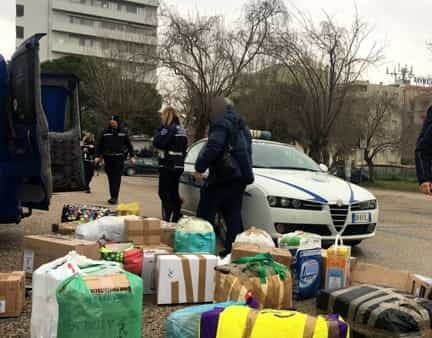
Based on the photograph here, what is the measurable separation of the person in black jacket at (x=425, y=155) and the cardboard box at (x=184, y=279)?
1794mm

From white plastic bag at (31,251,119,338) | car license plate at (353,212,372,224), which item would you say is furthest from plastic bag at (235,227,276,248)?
white plastic bag at (31,251,119,338)

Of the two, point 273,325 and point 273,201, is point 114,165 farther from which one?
point 273,325

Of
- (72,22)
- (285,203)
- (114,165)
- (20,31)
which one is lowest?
(285,203)

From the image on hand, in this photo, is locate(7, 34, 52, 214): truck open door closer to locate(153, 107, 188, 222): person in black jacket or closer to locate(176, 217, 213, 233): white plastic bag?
locate(176, 217, 213, 233): white plastic bag

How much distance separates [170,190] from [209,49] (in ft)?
55.5

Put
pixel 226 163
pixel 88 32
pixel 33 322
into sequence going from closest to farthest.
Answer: pixel 33 322, pixel 226 163, pixel 88 32

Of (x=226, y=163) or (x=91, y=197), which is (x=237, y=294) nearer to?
(x=226, y=163)

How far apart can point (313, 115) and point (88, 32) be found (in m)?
61.5

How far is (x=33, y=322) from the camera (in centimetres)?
365

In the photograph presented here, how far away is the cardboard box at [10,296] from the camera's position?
4168 mm

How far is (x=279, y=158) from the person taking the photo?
8.21 metres

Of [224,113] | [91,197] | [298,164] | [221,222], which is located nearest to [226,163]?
[224,113]

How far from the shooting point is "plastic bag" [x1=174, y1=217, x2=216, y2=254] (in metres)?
5.49

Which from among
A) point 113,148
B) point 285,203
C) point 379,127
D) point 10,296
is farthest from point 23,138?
point 379,127
